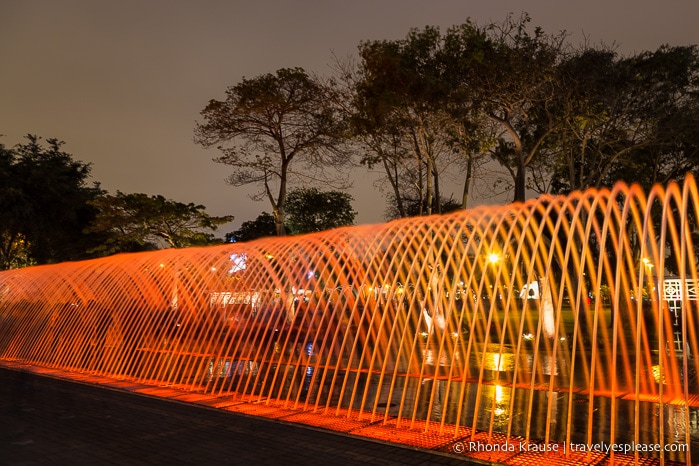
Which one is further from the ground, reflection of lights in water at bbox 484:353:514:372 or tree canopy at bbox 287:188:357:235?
tree canopy at bbox 287:188:357:235

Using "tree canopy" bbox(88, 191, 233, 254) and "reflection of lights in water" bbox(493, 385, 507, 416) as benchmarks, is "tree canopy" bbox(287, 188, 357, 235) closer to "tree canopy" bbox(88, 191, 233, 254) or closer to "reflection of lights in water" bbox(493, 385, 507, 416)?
"tree canopy" bbox(88, 191, 233, 254)

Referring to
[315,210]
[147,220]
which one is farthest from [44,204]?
[315,210]

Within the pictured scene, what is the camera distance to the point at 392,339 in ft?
43.7

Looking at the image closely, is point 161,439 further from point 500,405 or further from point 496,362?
point 496,362

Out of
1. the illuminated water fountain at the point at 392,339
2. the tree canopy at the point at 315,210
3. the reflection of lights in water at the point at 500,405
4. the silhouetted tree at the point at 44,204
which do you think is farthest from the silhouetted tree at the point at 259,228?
the reflection of lights in water at the point at 500,405

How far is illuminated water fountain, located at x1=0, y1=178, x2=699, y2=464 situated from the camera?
7008 millimetres

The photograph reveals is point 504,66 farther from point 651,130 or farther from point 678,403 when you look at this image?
point 678,403

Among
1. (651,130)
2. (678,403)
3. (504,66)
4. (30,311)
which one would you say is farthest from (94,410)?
(651,130)

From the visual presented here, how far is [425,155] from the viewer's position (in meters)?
20.4

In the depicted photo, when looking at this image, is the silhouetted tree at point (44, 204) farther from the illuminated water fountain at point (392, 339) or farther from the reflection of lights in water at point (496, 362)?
the reflection of lights in water at point (496, 362)

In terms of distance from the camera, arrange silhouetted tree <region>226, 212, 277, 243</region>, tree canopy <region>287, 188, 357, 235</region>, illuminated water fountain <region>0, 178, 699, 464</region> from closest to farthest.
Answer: illuminated water fountain <region>0, 178, 699, 464</region>
tree canopy <region>287, 188, 357, 235</region>
silhouetted tree <region>226, 212, 277, 243</region>

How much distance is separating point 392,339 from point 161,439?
688 centimetres

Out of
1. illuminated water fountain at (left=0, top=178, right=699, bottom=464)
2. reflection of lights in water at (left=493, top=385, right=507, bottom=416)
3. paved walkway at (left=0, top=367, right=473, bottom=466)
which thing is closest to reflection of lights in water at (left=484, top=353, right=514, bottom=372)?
illuminated water fountain at (left=0, top=178, right=699, bottom=464)

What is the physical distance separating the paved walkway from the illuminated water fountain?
1.70ft
